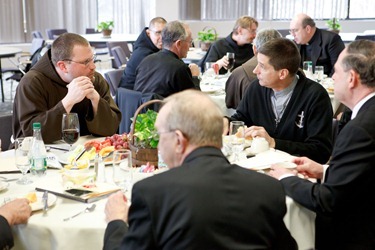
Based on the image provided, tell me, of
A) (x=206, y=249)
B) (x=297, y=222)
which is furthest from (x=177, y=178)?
(x=297, y=222)

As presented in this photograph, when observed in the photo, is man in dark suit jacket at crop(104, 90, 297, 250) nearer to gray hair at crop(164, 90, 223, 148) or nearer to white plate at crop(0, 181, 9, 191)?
gray hair at crop(164, 90, 223, 148)

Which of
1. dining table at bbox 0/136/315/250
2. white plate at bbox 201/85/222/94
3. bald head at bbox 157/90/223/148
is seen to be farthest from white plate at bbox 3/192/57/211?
white plate at bbox 201/85/222/94

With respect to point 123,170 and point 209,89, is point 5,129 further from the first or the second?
point 209,89

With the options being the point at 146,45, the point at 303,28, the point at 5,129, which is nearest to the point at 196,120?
the point at 5,129

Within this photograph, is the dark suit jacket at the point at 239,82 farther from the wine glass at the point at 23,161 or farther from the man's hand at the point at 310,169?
the wine glass at the point at 23,161

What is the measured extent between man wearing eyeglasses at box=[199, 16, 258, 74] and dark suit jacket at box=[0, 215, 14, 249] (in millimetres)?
4888

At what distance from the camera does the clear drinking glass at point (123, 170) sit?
7.55ft

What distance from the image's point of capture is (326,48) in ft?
21.3

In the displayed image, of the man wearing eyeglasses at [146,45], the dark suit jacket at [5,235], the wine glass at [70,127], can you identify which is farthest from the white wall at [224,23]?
the dark suit jacket at [5,235]

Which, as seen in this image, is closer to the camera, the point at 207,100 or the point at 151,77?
the point at 207,100

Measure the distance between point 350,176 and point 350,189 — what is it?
6 centimetres

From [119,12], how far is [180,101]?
12.0 meters

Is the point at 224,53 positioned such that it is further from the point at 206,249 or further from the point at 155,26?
the point at 206,249

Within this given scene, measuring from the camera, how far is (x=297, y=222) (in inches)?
88.5
